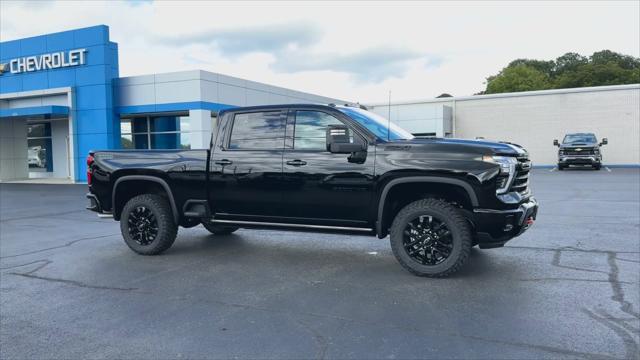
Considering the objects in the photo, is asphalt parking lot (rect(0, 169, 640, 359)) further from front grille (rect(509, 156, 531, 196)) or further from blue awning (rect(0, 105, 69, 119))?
blue awning (rect(0, 105, 69, 119))

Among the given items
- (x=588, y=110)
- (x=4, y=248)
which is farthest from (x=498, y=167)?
(x=588, y=110)

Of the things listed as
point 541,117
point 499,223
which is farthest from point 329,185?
point 541,117

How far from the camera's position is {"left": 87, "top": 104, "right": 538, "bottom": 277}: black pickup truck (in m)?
5.35

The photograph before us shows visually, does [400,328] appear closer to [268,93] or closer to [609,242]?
[609,242]

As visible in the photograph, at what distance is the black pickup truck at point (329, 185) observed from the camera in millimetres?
5352

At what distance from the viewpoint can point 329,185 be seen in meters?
5.86

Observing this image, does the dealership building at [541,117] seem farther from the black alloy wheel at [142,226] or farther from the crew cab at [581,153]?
the black alloy wheel at [142,226]

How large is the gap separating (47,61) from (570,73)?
56479 mm

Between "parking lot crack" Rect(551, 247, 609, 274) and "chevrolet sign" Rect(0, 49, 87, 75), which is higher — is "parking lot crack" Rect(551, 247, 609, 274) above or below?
below

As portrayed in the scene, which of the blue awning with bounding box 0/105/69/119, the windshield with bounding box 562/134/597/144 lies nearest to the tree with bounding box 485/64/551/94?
the windshield with bounding box 562/134/597/144

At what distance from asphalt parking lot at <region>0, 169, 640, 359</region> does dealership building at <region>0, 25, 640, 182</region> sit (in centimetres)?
1538

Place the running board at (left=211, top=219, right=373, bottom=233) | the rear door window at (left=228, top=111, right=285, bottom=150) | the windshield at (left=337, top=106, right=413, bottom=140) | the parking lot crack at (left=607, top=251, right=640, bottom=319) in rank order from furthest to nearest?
the rear door window at (left=228, top=111, right=285, bottom=150)
the windshield at (left=337, top=106, right=413, bottom=140)
the running board at (left=211, top=219, right=373, bottom=233)
the parking lot crack at (left=607, top=251, right=640, bottom=319)

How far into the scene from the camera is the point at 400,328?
405cm

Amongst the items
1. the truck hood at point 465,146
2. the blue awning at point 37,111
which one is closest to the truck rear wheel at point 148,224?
the truck hood at point 465,146
